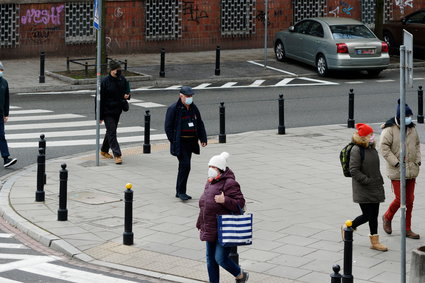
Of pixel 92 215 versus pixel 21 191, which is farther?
pixel 21 191

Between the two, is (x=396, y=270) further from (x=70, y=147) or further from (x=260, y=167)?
(x=70, y=147)

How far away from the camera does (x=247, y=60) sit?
3388 cm

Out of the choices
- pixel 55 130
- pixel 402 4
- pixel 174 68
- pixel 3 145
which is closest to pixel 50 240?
pixel 3 145

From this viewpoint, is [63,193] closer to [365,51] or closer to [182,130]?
[182,130]

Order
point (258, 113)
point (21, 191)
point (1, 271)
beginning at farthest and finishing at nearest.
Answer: point (258, 113)
point (21, 191)
point (1, 271)

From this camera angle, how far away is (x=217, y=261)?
11.0 metres

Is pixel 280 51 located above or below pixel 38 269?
above

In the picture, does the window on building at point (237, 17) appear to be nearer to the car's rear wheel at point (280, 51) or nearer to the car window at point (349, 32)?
the car's rear wheel at point (280, 51)

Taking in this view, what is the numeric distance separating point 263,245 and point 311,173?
4.75 metres

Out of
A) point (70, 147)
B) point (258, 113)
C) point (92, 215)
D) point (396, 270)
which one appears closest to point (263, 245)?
point (396, 270)

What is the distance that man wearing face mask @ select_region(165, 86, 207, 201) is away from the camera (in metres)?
15.5

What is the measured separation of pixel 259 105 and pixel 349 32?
640 centimetres

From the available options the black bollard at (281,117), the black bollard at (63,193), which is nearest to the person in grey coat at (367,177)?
the black bollard at (63,193)

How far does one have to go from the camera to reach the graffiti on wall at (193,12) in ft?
117
